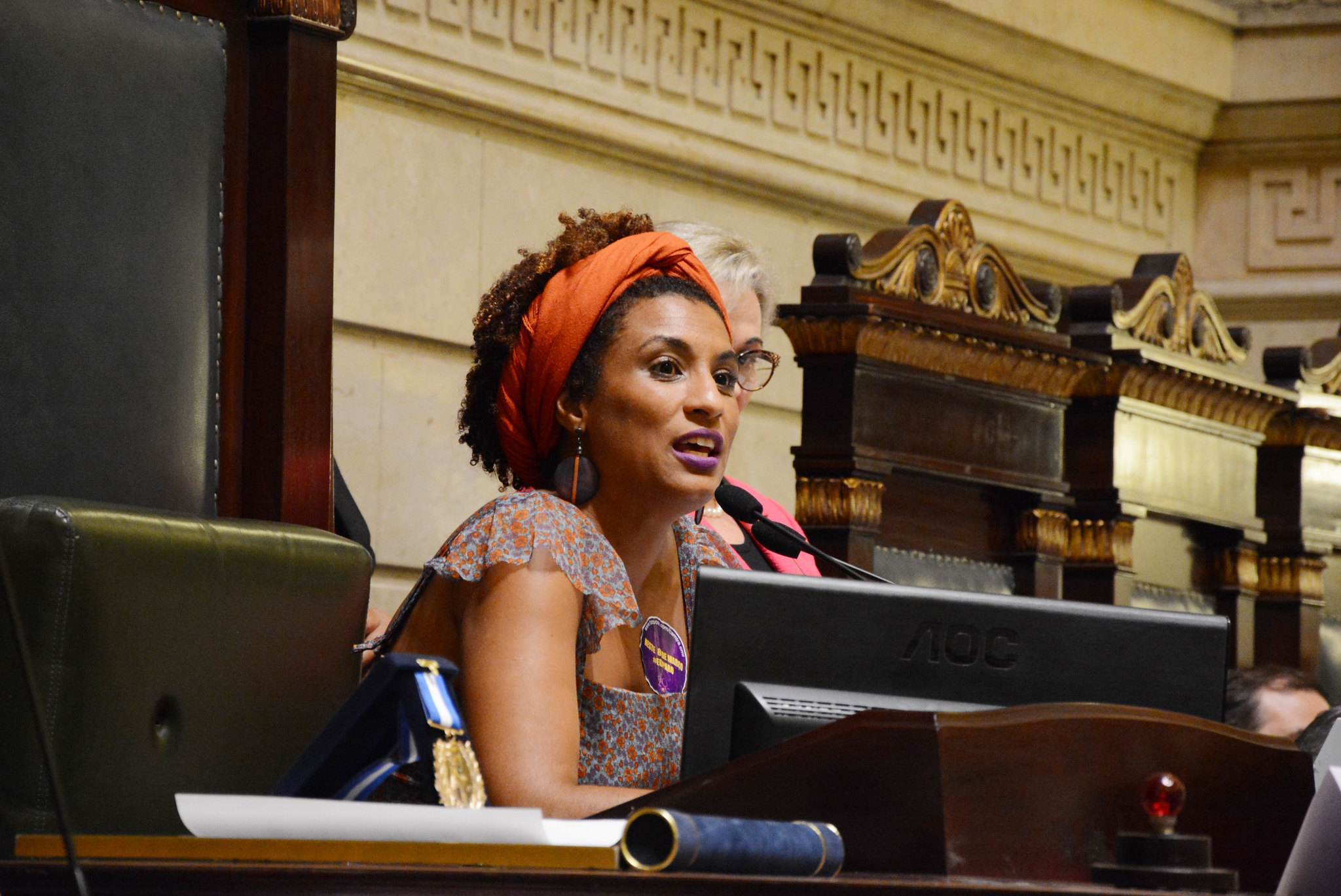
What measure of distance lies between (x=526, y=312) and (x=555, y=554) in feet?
1.25

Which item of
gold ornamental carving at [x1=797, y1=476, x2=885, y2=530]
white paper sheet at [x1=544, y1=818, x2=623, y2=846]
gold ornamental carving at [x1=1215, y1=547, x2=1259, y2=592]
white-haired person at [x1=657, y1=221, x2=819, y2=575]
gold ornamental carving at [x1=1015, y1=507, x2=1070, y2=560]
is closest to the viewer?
white paper sheet at [x1=544, y1=818, x2=623, y2=846]

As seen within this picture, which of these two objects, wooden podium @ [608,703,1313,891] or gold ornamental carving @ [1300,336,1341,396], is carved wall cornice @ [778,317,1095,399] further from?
wooden podium @ [608,703,1313,891]

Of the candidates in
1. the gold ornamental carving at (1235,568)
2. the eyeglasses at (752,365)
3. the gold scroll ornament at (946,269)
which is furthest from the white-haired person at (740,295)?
the gold ornamental carving at (1235,568)

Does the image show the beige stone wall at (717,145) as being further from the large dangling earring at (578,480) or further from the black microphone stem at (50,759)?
the black microphone stem at (50,759)

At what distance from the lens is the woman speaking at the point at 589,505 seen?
198 cm

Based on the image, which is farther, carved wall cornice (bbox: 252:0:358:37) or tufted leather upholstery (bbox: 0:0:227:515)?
carved wall cornice (bbox: 252:0:358:37)

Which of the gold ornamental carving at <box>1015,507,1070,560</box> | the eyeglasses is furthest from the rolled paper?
the gold ornamental carving at <box>1015,507,1070,560</box>

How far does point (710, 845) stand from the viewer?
1133 millimetres

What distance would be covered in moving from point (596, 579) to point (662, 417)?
20 cm

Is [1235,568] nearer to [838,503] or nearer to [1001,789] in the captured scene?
[838,503]

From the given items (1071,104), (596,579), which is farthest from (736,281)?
(1071,104)

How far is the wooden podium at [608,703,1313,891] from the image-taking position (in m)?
1.29

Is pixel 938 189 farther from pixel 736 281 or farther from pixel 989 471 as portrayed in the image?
pixel 736 281

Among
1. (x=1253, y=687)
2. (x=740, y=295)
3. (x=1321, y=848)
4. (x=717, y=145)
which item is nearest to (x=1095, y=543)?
(x=1253, y=687)
